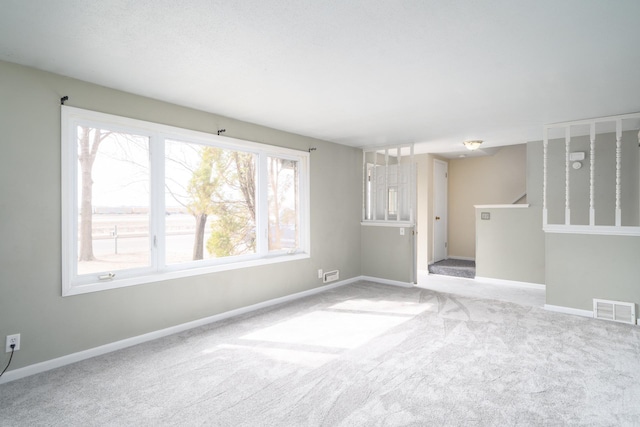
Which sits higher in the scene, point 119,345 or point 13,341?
point 13,341

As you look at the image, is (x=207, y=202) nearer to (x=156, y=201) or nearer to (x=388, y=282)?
(x=156, y=201)

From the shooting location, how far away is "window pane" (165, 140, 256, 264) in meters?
3.65

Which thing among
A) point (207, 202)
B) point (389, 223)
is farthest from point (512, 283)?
point (207, 202)

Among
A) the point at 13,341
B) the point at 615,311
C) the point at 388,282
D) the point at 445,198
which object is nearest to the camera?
the point at 13,341

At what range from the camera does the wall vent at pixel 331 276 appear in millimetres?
5430

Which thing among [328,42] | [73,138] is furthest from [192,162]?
[328,42]

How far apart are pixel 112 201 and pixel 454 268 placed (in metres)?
6.13

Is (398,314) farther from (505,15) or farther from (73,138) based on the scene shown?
(73,138)

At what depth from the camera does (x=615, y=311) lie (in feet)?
12.7

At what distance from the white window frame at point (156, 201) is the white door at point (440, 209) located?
372 cm

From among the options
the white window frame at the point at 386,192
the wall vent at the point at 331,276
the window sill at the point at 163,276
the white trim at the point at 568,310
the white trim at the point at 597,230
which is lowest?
the white trim at the point at 568,310

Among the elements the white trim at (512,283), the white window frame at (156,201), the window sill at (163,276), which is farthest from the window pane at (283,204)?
the white trim at (512,283)

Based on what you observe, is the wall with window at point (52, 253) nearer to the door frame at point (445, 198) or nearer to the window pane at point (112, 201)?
the window pane at point (112, 201)

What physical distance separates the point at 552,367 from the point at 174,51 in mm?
3696
